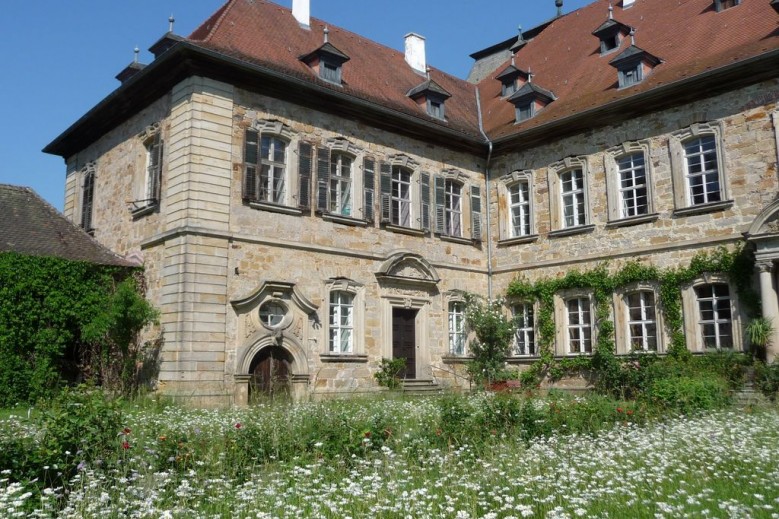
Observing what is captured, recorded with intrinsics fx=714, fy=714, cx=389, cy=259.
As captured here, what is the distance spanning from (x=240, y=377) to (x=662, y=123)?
36.6 feet

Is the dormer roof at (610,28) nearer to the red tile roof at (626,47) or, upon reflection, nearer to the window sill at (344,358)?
the red tile roof at (626,47)

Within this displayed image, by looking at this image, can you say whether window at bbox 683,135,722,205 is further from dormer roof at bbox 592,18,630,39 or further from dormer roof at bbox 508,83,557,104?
dormer roof at bbox 592,18,630,39

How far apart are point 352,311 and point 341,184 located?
3063 millimetres

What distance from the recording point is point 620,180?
17531 millimetres

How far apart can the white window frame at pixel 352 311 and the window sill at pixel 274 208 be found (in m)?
1.75

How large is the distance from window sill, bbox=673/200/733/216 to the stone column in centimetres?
164

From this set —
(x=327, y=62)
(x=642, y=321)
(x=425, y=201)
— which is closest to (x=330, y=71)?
(x=327, y=62)

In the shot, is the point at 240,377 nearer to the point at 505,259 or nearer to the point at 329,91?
the point at 329,91

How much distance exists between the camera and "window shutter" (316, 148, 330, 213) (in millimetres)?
16375

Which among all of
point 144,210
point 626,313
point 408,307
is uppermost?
point 144,210

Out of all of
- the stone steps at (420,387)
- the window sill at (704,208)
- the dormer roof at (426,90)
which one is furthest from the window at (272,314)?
the window sill at (704,208)

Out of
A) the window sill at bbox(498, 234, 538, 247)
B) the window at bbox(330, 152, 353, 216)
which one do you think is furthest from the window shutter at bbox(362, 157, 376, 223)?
the window sill at bbox(498, 234, 538, 247)

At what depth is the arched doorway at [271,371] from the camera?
14.7 m

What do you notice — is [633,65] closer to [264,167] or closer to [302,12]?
[302,12]
